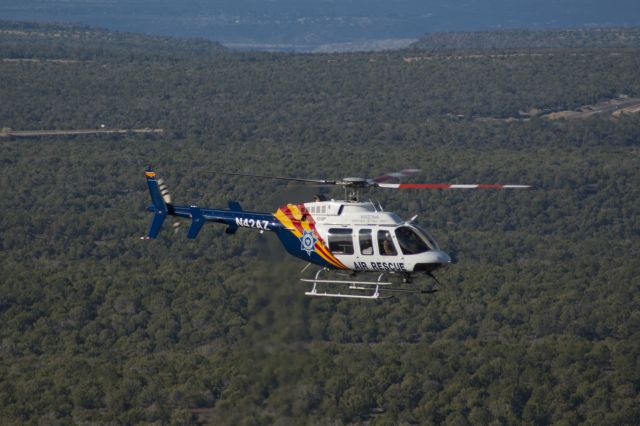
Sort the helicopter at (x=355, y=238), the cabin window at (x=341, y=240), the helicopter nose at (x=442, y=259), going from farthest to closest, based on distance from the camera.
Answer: the cabin window at (x=341, y=240) < the helicopter at (x=355, y=238) < the helicopter nose at (x=442, y=259)

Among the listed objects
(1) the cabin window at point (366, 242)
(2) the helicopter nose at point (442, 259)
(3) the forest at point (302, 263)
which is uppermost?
(1) the cabin window at point (366, 242)

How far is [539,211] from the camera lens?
11731cm

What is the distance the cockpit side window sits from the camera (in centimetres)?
4047

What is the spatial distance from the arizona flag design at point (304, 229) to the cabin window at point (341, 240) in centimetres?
23

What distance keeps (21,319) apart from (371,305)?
18232 millimetres

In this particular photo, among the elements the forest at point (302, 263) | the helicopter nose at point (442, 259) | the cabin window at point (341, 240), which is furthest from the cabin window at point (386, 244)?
the forest at point (302, 263)

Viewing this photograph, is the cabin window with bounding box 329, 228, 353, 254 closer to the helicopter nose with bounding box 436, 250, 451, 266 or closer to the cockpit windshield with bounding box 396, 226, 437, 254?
the cockpit windshield with bounding box 396, 226, 437, 254

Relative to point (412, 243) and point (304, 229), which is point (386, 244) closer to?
point (412, 243)

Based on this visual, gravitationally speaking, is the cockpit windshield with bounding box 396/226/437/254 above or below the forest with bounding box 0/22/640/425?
above

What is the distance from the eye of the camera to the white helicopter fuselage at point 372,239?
1593 inches

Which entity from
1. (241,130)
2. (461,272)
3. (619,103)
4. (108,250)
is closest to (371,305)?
(461,272)

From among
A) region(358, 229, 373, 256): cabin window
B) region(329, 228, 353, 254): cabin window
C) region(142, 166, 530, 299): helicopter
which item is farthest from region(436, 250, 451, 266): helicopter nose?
region(329, 228, 353, 254): cabin window

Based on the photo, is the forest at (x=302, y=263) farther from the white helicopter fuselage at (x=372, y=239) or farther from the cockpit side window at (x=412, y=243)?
the cockpit side window at (x=412, y=243)

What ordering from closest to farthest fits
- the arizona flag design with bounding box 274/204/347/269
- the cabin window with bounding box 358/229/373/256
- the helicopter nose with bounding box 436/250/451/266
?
the helicopter nose with bounding box 436/250/451/266 → the cabin window with bounding box 358/229/373/256 → the arizona flag design with bounding box 274/204/347/269
